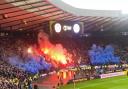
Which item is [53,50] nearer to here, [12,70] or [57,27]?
[12,70]

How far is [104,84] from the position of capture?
37469 mm

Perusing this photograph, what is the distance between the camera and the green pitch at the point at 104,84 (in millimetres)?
35219

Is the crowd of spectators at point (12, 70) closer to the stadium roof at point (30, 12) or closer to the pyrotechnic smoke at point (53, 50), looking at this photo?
the stadium roof at point (30, 12)

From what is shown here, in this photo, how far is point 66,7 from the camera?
30.0 metres

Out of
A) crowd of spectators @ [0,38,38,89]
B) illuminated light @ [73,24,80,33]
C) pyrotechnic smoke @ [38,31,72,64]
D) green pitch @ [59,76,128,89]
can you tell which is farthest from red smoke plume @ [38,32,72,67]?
illuminated light @ [73,24,80,33]

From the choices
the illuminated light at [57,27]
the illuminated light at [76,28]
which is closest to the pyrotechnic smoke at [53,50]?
the illuminated light at [76,28]

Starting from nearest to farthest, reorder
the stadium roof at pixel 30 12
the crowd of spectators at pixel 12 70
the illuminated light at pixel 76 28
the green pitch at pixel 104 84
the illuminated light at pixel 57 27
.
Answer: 1. the illuminated light at pixel 57 27
2. the illuminated light at pixel 76 28
3. the stadium roof at pixel 30 12
4. the crowd of spectators at pixel 12 70
5. the green pitch at pixel 104 84

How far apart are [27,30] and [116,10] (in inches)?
533

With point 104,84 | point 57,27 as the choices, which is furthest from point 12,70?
point 57,27

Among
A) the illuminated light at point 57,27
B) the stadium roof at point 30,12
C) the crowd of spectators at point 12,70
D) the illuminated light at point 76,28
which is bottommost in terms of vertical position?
the crowd of spectators at point 12,70

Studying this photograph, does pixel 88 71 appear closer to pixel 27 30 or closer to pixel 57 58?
pixel 57 58

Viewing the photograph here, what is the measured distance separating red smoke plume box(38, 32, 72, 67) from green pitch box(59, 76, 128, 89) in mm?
9747

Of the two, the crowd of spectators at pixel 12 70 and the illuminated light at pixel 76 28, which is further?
the crowd of spectators at pixel 12 70

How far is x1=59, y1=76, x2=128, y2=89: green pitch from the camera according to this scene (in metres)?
35.2
